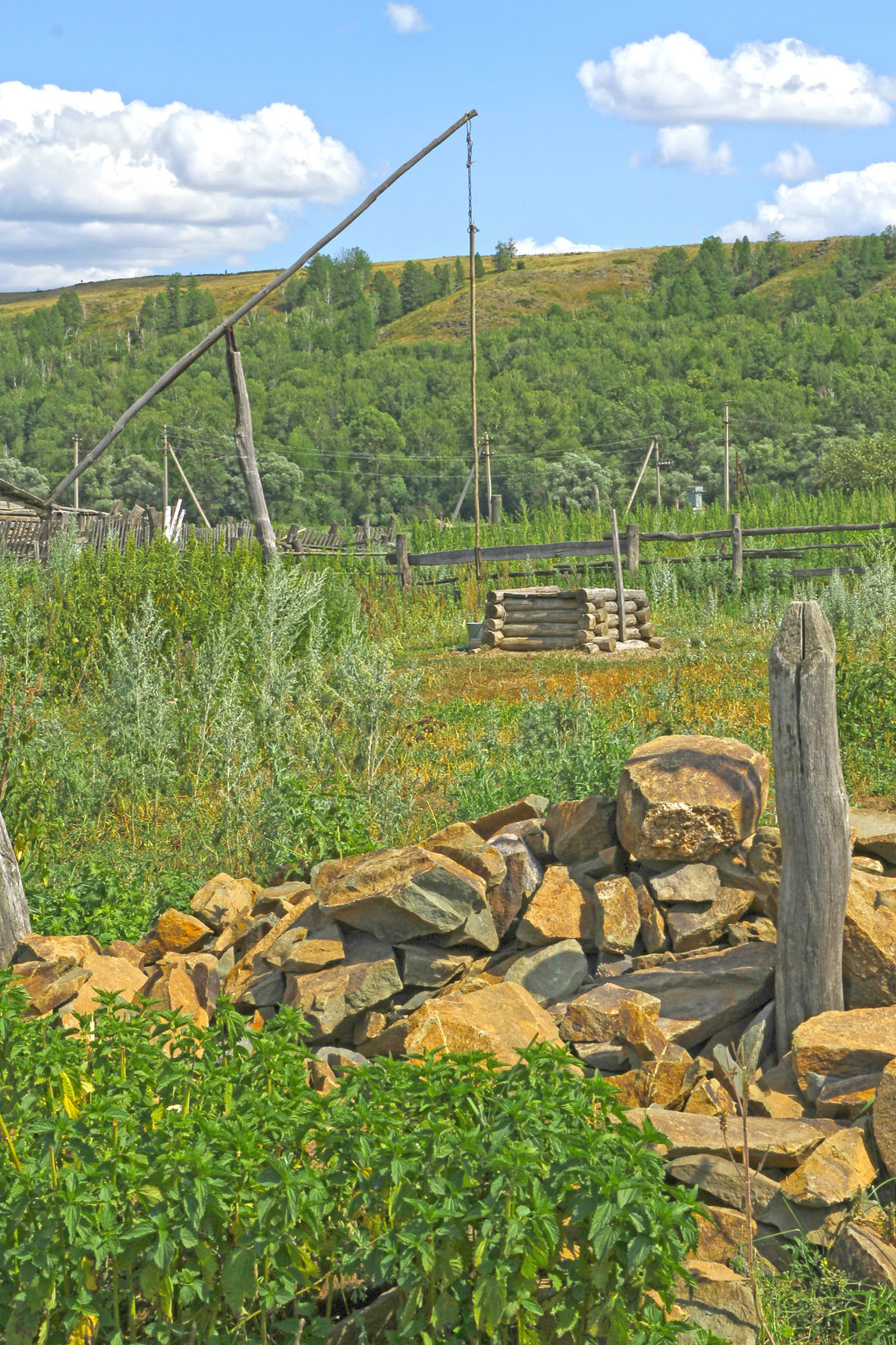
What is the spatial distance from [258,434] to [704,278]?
45135 mm

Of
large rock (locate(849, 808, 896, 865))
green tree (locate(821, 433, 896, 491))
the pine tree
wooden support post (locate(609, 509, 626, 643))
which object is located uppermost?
the pine tree

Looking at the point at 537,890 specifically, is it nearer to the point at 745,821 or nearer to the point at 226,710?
the point at 745,821

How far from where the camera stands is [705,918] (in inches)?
171

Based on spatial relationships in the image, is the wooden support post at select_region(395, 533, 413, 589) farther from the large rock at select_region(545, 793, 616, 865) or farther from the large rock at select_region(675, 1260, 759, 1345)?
the large rock at select_region(675, 1260, 759, 1345)

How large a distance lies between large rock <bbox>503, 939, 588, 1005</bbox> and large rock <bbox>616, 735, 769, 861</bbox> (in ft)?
1.61

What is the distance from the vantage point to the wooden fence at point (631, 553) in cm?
1770

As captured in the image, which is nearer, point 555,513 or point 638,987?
point 638,987

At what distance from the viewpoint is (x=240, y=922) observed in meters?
4.88

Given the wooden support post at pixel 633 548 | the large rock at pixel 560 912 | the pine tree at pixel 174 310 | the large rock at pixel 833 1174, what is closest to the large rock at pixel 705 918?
the large rock at pixel 560 912

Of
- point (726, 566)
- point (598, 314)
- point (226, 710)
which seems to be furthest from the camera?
point (598, 314)

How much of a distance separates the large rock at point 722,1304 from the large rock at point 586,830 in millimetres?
2247

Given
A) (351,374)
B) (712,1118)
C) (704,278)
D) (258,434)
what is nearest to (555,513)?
(712,1118)

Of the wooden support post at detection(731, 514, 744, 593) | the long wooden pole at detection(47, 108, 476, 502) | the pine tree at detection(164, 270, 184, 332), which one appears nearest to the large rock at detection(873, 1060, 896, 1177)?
the long wooden pole at detection(47, 108, 476, 502)

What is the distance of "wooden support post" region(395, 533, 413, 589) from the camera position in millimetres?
18516
